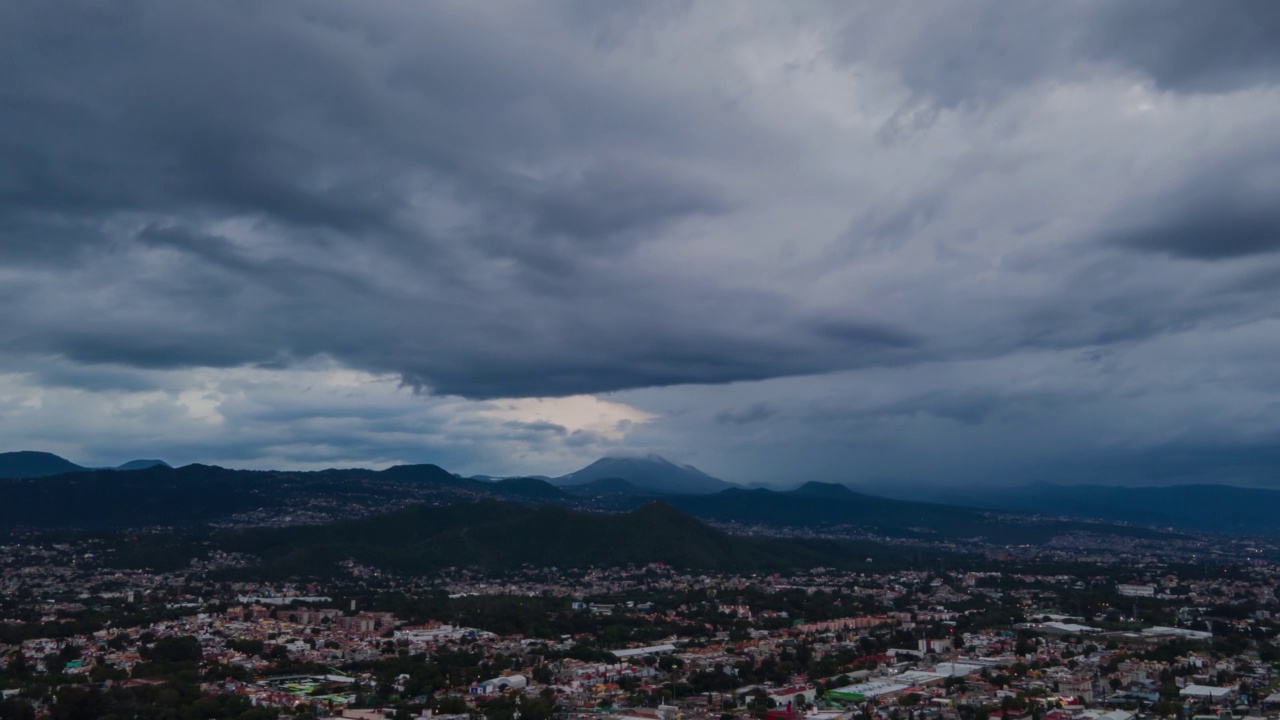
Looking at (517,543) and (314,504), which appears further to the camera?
(314,504)

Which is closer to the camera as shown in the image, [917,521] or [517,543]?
[517,543]

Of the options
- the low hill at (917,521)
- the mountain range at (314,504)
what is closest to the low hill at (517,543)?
the mountain range at (314,504)


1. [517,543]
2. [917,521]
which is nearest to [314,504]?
[517,543]

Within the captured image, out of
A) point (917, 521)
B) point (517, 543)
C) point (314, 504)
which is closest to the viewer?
point (517, 543)

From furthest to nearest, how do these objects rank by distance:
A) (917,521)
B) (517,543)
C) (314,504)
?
1. (917,521)
2. (314,504)
3. (517,543)

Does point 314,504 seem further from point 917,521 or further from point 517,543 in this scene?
point 917,521

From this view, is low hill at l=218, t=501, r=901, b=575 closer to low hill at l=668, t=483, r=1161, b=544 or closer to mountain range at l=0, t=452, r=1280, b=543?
mountain range at l=0, t=452, r=1280, b=543

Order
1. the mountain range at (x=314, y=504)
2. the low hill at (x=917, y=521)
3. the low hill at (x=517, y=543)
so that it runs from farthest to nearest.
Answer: the low hill at (x=917, y=521), the mountain range at (x=314, y=504), the low hill at (x=517, y=543)

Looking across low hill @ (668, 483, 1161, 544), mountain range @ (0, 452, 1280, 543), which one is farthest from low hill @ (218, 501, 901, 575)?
low hill @ (668, 483, 1161, 544)

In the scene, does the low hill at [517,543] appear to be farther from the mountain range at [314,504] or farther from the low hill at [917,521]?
the low hill at [917,521]

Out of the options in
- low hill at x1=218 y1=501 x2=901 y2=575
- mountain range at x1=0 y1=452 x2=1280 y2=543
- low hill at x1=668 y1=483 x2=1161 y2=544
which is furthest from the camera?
low hill at x1=668 y1=483 x2=1161 y2=544

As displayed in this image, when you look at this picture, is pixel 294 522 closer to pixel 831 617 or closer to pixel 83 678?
pixel 831 617
